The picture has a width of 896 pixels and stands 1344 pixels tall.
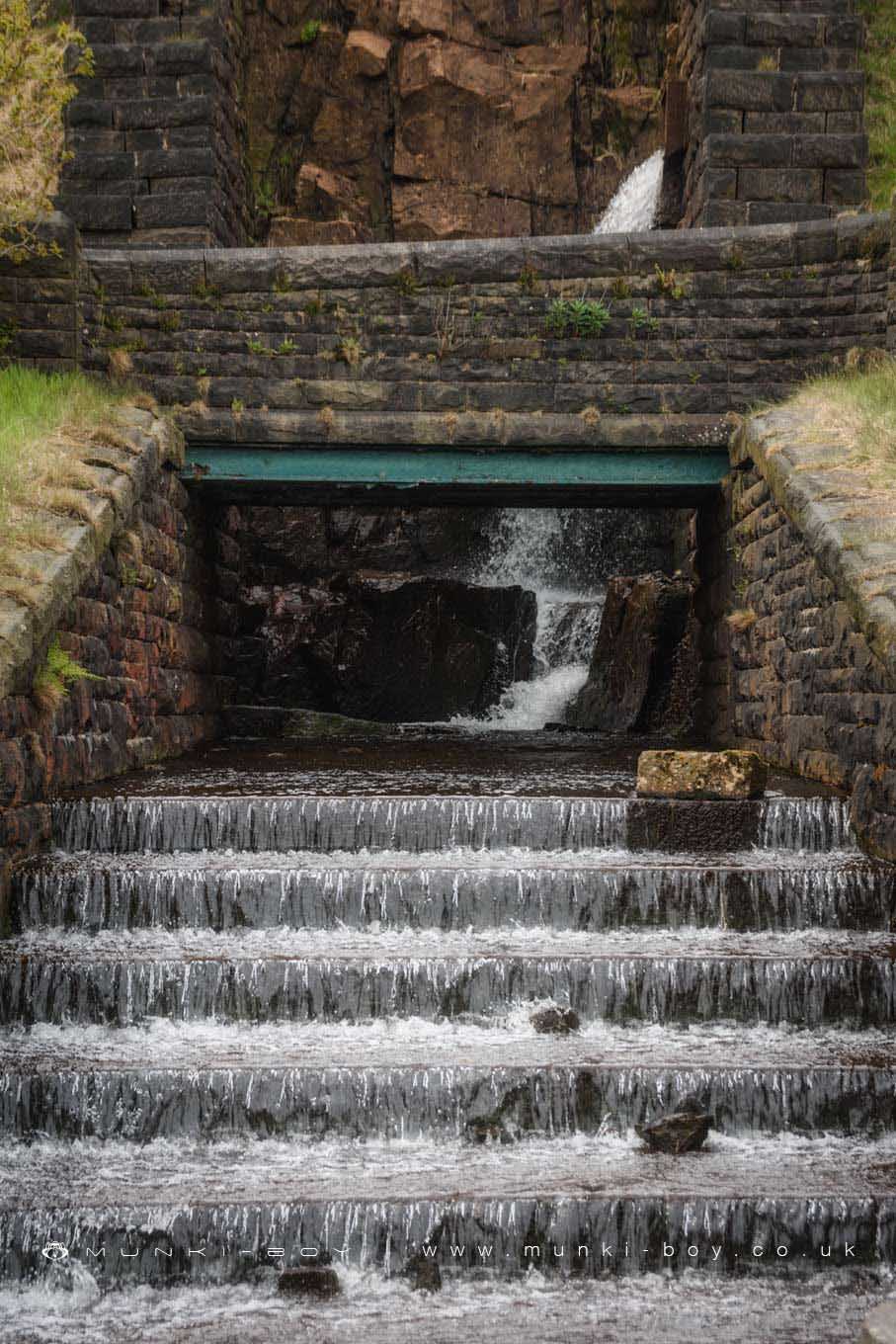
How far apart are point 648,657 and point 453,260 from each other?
5.95 metres

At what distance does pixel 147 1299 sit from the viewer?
460cm

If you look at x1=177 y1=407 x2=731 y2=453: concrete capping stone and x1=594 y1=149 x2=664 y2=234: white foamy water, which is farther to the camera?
x1=594 y1=149 x2=664 y2=234: white foamy water

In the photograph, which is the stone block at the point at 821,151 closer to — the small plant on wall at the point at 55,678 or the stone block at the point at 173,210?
the stone block at the point at 173,210

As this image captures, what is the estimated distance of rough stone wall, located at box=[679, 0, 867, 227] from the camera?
14.4 metres

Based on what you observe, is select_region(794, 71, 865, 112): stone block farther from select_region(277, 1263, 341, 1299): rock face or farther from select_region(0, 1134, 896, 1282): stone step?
select_region(277, 1263, 341, 1299): rock face

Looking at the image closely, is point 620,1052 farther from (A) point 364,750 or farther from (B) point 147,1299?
(A) point 364,750

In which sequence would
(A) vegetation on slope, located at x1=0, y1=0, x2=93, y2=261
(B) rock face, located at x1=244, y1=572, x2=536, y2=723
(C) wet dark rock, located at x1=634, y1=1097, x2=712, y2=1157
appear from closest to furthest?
(C) wet dark rock, located at x1=634, y1=1097, x2=712, y2=1157 < (A) vegetation on slope, located at x1=0, y1=0, x2=93, y2=261 < (B) rock face, located at x1=244, y1=572, x2=536, y2=723

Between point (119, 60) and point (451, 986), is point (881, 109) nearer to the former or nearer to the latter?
point (119, 60)

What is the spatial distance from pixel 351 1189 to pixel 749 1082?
67.8 inches

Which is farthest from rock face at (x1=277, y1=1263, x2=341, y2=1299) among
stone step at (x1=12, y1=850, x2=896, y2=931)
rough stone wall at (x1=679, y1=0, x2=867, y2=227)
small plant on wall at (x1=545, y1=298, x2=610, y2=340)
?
rough stone wall at (x1=679, y1=0, x2=867, y2=227)

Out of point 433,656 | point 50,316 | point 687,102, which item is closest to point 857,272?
point 687,102

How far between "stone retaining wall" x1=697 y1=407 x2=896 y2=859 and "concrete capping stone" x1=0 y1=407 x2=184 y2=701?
16.0 feet

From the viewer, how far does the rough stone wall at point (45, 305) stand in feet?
37.2

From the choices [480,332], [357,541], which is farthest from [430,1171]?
[357,541]
